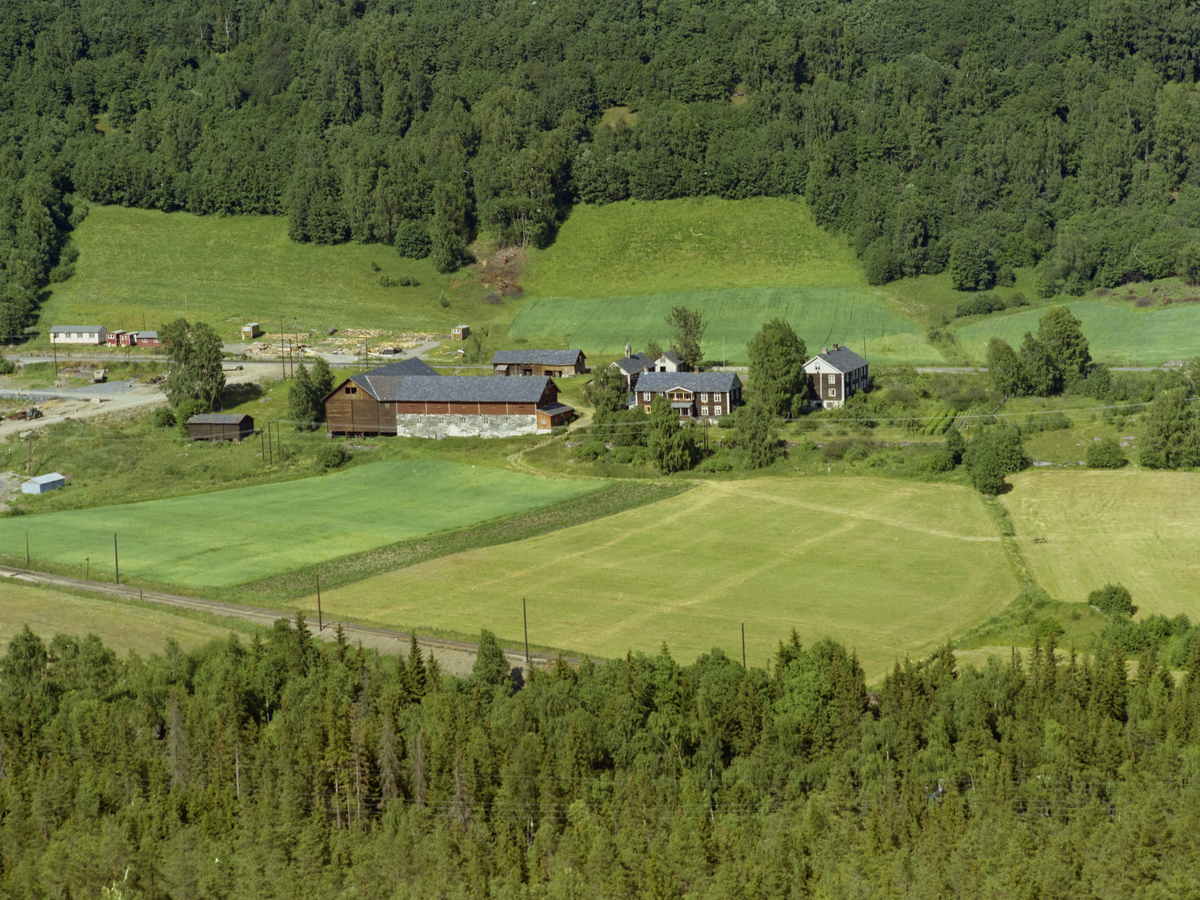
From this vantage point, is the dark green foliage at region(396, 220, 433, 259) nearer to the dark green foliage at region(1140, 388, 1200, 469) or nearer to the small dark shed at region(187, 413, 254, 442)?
the small dark shed at region(187, 413, 254, 442)

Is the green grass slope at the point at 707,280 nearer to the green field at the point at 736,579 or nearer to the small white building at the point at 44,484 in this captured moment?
the green field at the point at 736,579

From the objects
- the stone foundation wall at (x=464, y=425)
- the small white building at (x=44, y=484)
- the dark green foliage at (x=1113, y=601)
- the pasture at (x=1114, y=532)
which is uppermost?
the stone foundation wall at (x=464, y=425)

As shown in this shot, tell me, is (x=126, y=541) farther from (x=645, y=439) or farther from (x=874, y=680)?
(x=874, y=680)

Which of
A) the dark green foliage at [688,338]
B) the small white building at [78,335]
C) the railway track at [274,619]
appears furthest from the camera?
the small white building at [78,335]

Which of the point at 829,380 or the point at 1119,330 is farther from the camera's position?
the point at 1119,330

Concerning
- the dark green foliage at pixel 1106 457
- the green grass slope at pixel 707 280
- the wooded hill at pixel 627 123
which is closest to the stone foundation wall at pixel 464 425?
the green grass slope at pixel 707 280

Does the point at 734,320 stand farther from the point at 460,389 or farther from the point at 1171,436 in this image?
the point at 1171,436

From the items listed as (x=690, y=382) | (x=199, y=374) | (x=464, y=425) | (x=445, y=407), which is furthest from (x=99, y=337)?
(x=690, y=382)
